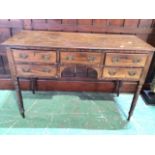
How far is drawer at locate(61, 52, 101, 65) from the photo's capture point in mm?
1365

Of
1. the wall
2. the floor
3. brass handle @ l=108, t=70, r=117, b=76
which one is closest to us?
brass handle @ l=108, t=70, r=117, b=76

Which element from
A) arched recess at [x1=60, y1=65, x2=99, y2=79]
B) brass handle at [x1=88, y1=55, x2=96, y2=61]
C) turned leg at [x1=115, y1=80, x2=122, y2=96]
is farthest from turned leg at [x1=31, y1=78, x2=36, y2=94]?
turned leg at [x1=115, y1=80, x2=122, y2=96]

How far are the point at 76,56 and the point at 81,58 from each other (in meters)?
0.05

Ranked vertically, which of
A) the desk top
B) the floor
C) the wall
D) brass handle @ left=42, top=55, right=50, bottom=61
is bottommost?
the floor

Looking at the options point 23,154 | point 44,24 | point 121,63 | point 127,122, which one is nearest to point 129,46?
point 121,63

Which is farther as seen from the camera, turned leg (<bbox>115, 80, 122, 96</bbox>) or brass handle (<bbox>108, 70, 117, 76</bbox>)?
turned leg (<bbox>115, 80, 122, 96</bbox>)

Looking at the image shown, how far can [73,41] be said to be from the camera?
4.83 feet

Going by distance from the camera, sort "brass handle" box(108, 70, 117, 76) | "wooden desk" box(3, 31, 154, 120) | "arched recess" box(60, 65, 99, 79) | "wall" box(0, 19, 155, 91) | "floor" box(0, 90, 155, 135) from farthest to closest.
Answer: "arched recess" box(60, 65, 99, 79) < "wall" box(0, 19, 155, 91) < "floor" box(0, 90, 155, 135) < "brass handle" box(108, 70, 117, 76) < "wooden desk" box(3, 31, 154, 120)

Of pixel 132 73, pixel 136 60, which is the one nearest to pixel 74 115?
pixel 132 73

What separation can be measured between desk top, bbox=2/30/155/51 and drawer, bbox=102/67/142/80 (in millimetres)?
190

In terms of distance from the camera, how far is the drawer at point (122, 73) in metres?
1.44

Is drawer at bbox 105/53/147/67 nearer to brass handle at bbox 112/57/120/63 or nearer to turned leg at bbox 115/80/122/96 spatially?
brass handle at bbox 112/57/120/63
